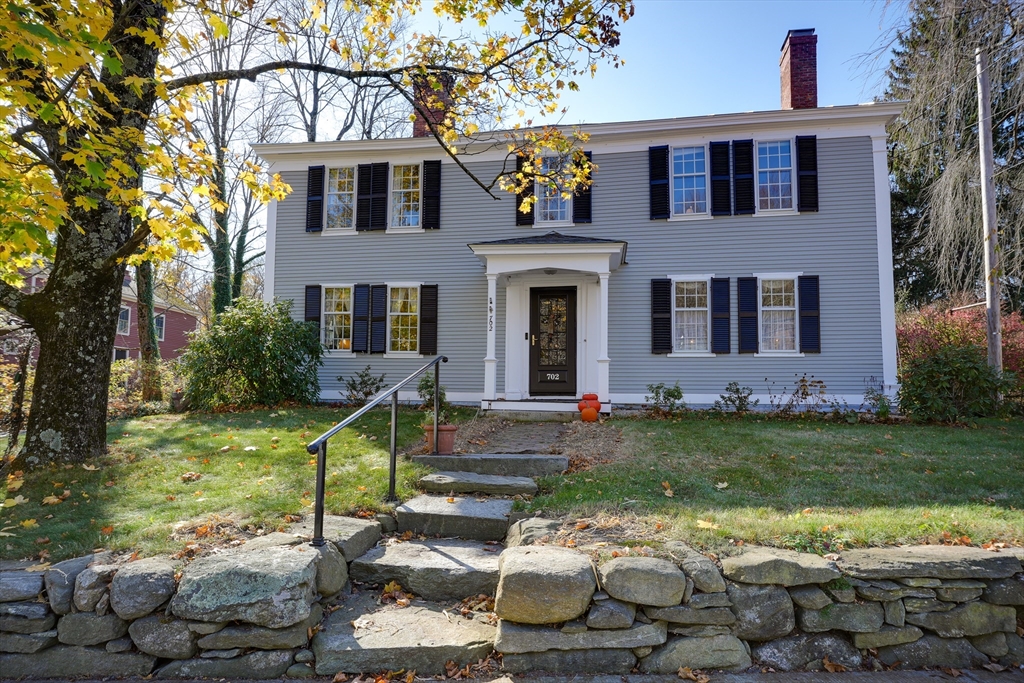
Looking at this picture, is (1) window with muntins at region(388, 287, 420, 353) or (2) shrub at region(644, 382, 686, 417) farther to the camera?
(1) window with muntins at region(388, 287, 420, 353)

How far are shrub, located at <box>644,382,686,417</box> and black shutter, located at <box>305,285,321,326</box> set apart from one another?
6.85 meters

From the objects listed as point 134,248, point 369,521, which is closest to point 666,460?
point 369,521

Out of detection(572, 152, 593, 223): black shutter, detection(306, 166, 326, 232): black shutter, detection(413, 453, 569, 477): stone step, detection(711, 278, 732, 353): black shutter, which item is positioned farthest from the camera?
detection(306, 166, 326, 232): black shutter

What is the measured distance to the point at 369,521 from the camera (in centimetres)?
446

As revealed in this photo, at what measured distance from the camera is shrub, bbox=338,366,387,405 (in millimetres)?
11617

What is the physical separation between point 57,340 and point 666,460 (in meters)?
6.19

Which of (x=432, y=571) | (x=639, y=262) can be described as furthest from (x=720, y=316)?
(x=432, y=571)

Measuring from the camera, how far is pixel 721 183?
11.0 m

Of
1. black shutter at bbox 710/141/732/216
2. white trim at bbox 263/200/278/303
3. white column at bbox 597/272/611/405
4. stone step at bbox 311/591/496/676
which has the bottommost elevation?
stone step at bbox 311/591/496/676

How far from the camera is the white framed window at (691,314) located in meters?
11.0

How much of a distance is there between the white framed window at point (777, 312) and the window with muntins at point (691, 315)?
0.97 metres

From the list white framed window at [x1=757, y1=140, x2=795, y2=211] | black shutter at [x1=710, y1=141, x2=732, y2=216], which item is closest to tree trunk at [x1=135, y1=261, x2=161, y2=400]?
black shutter at [x1=710, y1=141, x2=732, y2=216]

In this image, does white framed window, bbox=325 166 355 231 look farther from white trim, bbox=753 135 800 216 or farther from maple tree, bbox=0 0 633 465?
white trim, bbox=753 135 800 216

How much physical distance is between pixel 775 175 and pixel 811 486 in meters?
7.42
